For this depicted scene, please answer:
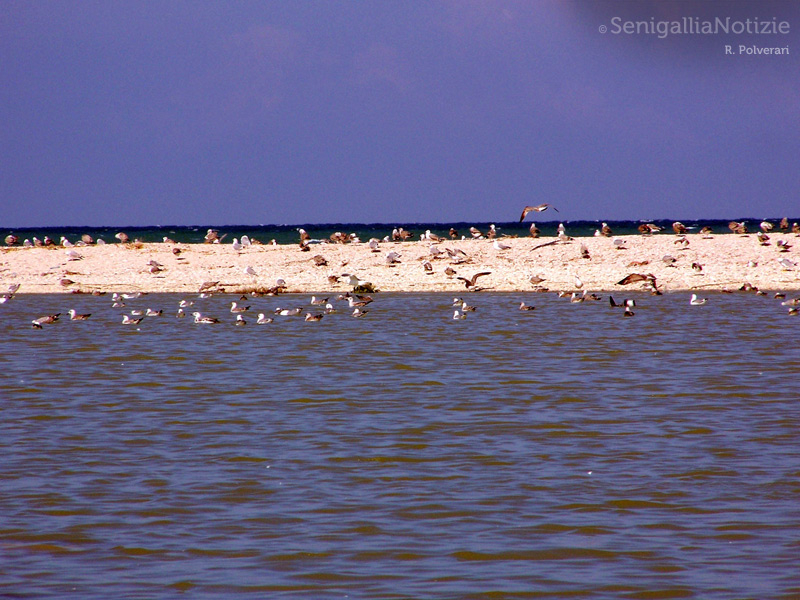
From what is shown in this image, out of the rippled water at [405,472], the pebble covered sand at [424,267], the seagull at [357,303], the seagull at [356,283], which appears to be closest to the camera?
the rippled water at [405,472]

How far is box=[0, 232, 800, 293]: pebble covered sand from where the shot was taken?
87.0ft

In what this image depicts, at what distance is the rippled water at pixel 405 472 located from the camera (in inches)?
242

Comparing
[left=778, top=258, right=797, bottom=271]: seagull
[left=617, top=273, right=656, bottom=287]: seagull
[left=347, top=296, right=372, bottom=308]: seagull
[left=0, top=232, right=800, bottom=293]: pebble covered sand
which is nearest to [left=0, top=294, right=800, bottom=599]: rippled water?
[left=347, top=296, right=372, bottom=308]: seagull

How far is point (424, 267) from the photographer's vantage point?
27.7 m

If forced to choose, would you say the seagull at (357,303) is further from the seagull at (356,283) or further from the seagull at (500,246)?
the seagull at (500,246)

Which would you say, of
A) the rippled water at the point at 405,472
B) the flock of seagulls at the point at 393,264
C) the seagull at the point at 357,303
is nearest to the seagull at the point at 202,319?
the flock of seagulls at the point at 393,264

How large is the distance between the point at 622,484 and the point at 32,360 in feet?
36.5

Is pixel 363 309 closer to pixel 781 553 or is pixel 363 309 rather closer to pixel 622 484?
pixel 622 484

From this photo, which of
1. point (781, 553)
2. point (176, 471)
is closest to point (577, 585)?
point (781, 553)

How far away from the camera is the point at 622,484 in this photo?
8.02 m

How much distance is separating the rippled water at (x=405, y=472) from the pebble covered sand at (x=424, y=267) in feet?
31.7

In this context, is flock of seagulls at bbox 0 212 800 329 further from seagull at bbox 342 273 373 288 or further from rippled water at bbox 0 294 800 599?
rippled water at bbox 0 294 800 599

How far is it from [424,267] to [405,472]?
19370mm

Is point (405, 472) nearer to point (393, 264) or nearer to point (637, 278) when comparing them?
point (637, 278)
